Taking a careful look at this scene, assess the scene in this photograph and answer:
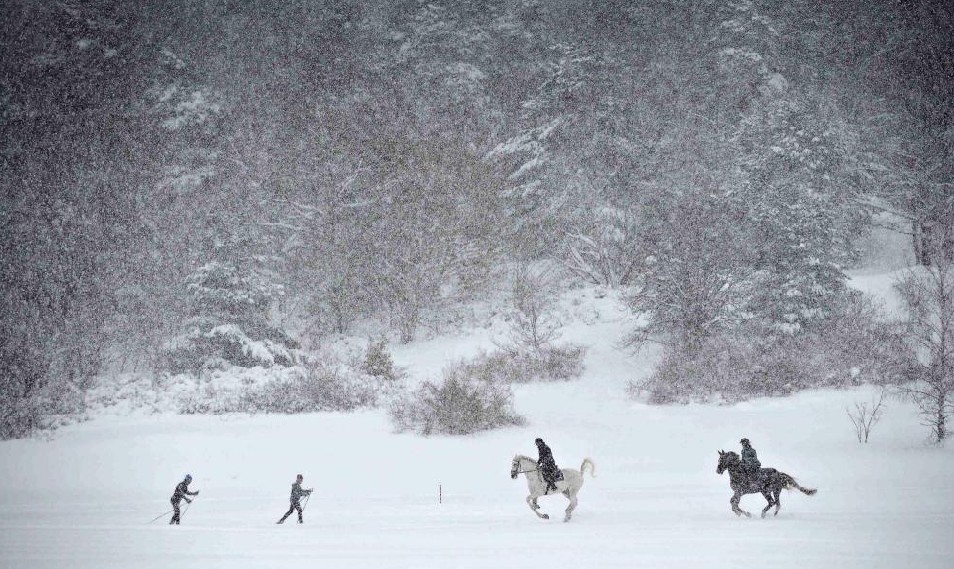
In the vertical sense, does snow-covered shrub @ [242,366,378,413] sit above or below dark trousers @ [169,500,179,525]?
above

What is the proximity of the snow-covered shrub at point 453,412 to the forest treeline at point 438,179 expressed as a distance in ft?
19.3

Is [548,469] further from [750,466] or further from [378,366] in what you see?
[378,366]

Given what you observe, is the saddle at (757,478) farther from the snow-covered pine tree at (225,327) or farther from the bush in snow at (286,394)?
the snow-covered pine tree at (225,327)

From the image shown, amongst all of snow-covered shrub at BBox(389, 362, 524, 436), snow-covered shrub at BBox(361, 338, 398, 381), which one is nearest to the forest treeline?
snow-covered shrub at BBox(361, 338, 398, 381)

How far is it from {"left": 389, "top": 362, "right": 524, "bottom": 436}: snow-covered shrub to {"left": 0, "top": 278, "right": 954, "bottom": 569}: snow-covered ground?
1.58ft

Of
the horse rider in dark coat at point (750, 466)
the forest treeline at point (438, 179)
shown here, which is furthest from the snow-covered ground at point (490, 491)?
the forest treeline at point (438, 179)

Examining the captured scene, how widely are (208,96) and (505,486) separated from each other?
29031 millimetres

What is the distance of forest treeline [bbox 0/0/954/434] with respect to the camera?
78.8 feet

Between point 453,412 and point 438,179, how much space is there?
1724 cm

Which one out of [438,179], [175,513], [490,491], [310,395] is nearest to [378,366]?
[310,395]

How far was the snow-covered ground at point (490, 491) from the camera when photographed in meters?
7.86

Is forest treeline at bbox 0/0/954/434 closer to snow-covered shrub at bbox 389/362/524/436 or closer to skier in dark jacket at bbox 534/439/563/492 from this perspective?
snow-covered shrub at bbox 389/362/524/436

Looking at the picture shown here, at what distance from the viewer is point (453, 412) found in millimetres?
18250

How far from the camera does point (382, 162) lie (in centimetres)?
3322
